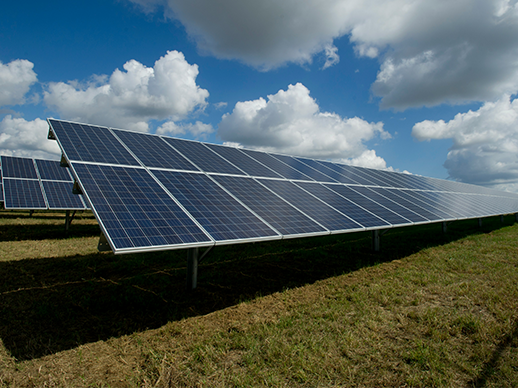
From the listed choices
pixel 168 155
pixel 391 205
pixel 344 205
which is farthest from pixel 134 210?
pixel 391 205

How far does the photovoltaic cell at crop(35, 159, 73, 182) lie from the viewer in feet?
80.2

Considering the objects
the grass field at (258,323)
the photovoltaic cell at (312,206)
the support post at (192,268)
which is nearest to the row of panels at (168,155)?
the photovoltaic cell at (312,206)

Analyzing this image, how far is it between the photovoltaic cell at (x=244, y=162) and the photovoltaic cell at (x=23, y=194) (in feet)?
42.3

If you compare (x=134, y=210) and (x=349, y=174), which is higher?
(x=349, y=174)

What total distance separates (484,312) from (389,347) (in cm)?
372

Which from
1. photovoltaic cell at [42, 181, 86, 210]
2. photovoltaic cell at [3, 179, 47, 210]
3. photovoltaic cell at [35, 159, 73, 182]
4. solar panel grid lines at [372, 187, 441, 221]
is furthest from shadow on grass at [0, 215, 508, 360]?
photovoltaic cell at [35, 159, 73, 182]

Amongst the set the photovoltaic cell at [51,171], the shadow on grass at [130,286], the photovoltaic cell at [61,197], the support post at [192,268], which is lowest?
the shadow on grass at [130,286]

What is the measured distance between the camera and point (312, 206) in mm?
11328

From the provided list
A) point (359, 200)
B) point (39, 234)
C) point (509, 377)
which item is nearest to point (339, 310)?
point (509, 377)

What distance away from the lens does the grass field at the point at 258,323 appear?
212 inches

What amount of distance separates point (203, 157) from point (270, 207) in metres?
4.60

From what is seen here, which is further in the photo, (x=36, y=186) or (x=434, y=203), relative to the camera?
(x=36, y=186)

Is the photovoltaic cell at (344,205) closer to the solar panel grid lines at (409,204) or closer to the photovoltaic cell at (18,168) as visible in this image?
the solar panel grid lines at (409,204)

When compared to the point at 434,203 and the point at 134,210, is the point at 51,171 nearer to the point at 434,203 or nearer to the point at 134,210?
the point at 134,210
